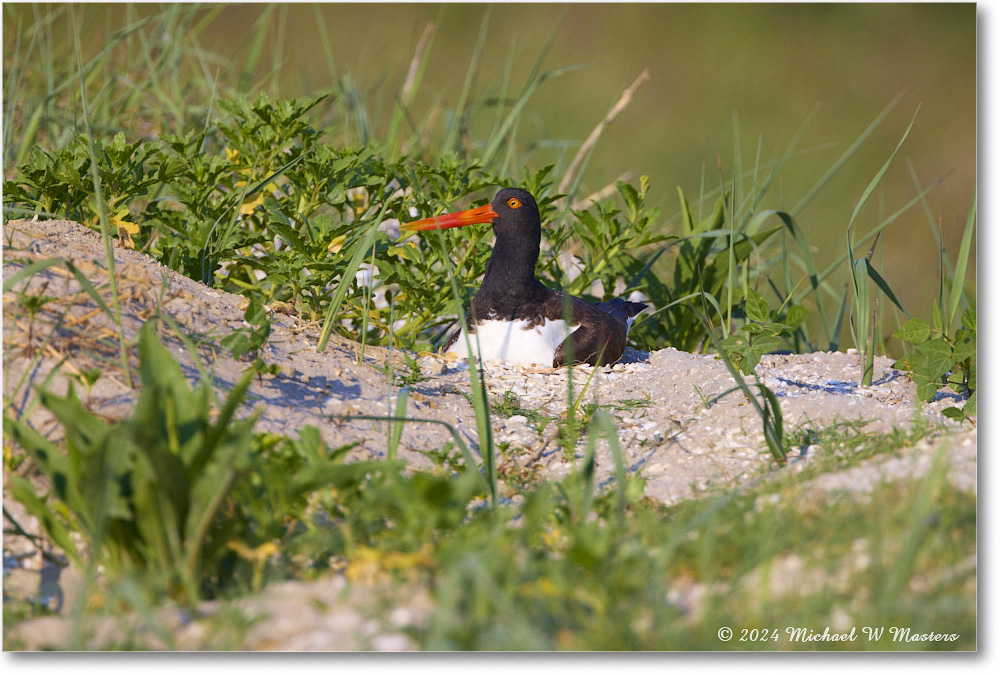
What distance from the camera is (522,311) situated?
3971 millimetres

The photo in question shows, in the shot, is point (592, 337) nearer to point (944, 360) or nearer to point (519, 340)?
point (519, 340)

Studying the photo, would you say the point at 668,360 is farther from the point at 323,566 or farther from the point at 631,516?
the point at 323,566

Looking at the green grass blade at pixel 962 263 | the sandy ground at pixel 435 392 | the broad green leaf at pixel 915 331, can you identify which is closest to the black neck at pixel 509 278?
the sandy ground at pixel 435 392

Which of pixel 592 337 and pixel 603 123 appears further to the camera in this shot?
pixel 603 123

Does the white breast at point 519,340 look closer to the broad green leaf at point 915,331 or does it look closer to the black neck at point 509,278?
the black neck at point 509,278

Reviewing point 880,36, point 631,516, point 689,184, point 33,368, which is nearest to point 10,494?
point 33,368

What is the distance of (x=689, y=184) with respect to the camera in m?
7.76

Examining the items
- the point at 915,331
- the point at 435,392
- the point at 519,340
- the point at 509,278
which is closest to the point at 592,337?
the point at 519,340

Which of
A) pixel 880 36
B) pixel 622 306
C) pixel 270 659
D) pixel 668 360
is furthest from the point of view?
pixel 880 36

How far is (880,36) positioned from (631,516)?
501cm

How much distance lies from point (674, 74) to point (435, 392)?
5107 millimetres

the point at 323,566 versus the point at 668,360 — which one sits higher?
the point at 668,360

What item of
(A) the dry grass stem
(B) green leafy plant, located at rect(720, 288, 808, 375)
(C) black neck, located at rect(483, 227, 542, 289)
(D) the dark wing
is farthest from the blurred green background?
(B) green leafy plant, located at rect(720, 288, 808, 375)

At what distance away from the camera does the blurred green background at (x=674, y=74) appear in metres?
5.50
